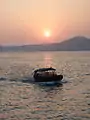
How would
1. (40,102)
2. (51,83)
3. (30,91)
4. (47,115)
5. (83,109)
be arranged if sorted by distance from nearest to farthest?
1. (47,115)
2. (83,109)
3. (40,102)
4. (30,91)
5. (51,83)

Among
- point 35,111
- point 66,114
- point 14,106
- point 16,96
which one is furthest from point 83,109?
point 16,96

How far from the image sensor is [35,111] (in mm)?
38938

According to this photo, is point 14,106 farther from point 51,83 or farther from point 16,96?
point 51,83

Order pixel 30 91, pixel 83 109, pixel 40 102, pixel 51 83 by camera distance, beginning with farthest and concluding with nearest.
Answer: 1. pixel 51 83
2. pixel 30 91
3. pixel 40 102
4. pixel 83 109

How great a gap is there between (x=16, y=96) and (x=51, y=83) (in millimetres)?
16411

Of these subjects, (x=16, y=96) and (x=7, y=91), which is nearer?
(x=16, y=96)

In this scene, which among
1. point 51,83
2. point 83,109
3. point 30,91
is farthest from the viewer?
point 51,83

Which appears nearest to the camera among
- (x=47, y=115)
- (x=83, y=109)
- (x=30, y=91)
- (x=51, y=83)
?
(x=47, y=115)

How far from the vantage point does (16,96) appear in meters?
50.9

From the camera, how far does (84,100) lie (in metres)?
46.2

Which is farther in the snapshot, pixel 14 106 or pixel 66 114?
pixel 14 106

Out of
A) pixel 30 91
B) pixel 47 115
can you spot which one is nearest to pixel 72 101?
pixel 47 115

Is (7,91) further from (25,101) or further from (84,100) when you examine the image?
(84,100)

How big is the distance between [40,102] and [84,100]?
6147 millimetres
